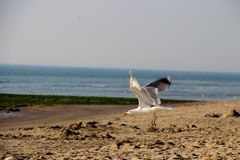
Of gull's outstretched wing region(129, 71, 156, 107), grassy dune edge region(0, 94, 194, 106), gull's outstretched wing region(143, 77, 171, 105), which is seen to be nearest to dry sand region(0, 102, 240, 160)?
gull's outstretched wing region(129, 71, 156, 107)

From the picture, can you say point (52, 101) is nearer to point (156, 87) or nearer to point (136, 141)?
point (156, 87)

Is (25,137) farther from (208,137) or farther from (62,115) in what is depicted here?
(62,115)

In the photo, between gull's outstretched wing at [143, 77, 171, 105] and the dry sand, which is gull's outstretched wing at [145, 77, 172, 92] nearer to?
gull's outstretched wing at [143, 77, 171, 105]

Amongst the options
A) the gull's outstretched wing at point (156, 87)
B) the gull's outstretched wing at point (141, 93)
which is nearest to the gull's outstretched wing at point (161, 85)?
the gull's outstretched wing at point (156, 87)

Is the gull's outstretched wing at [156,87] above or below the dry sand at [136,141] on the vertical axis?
above

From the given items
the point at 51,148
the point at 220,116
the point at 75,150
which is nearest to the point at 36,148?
the point at 51,148

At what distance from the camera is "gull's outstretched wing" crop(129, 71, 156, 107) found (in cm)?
1021

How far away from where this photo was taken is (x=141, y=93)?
1099 cm

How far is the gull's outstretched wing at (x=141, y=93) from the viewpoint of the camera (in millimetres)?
10205

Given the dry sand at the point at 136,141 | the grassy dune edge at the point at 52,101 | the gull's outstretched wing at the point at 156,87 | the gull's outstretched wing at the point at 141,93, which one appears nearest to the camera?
the dry sand at the point at 136,141

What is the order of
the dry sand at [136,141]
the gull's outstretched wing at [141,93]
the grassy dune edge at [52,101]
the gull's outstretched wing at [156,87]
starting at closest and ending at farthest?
the dry sand at [136,141], the gull's outstretched wing at [141,93], the gull's outstretched wing at [156,87], the grassy dune edge at [52,101]

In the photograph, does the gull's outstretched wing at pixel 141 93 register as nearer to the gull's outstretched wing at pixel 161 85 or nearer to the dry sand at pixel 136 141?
the gull's outstretched wing at pixel 161 85

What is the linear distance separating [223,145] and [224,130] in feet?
10.3

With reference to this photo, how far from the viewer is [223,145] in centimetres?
969
